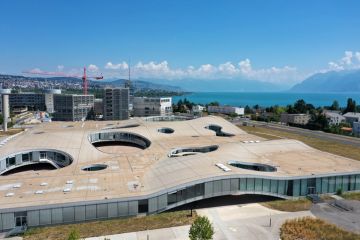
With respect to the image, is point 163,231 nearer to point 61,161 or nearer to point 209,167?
point 209,167

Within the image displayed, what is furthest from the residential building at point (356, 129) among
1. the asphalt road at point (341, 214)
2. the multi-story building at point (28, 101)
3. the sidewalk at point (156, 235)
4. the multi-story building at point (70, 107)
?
the multi-story building at point (28, 101)

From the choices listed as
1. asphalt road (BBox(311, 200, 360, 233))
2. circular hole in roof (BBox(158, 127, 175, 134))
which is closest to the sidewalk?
asphalt road (BBox(311, 200, 360, 233))

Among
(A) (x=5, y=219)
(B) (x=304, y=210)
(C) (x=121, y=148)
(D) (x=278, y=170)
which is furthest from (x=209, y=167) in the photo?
(C) (x=121, y=148)

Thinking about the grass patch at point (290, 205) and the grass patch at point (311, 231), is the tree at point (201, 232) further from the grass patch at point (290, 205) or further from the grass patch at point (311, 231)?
the grass patch at point (290, 205)

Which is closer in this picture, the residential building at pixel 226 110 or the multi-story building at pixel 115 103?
the multi-story building at pixel 115 103

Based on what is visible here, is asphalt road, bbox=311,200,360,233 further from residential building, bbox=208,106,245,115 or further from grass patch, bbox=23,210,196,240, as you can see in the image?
residential building, bbox=208,106,245,115
